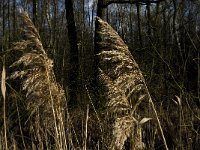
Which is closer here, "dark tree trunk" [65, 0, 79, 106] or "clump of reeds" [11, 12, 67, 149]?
"clump of reeds" [11, 12, 67, 149]

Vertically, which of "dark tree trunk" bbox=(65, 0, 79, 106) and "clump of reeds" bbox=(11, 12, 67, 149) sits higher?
"clump of reeds" bbox=(11, 12, 67, 149)

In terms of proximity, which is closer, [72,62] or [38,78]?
[38,78]

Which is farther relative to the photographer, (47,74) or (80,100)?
(80,100)

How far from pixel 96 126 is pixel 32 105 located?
4.07 m

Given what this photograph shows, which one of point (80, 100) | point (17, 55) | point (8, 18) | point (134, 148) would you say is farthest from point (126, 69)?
point (8, 18)

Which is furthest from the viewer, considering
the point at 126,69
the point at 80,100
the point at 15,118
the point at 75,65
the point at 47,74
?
the point at 75,65

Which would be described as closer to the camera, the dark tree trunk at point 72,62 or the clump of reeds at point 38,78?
the clump of reeds at point 38,78

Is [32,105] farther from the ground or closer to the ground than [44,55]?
closer to the ground

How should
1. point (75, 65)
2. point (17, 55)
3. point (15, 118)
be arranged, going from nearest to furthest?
point (15, 118) → point (17, 55) → point (75, 65)

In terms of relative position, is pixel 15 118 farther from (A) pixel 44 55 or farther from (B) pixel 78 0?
(B) pixel 78 0

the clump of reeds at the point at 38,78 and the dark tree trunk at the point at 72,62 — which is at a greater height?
the clump of reeds at the point at 38,78

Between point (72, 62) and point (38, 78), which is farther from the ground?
point (38, 78)

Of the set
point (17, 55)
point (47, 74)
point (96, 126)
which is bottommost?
point (96, 126)

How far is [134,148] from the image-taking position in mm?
3236
